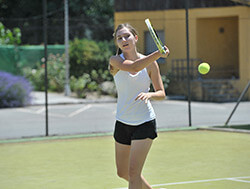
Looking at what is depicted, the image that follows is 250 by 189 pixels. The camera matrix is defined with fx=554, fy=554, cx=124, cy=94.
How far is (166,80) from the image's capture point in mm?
20438

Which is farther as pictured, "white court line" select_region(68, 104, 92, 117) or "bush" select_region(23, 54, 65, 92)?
"bush" select_region(23, 54, 65, 92)

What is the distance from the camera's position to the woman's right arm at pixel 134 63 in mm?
4523

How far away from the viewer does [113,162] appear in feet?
26.0

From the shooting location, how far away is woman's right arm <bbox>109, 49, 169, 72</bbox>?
178 inches

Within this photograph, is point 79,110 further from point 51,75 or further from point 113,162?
point 113,162

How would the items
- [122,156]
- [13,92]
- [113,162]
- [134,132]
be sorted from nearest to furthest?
1. [134,132]
2. [122,156]
3. [113,162]
4. [13,92]

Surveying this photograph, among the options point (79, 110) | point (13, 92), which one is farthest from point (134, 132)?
point (13, 92)

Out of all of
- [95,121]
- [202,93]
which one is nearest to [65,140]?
[95,121]

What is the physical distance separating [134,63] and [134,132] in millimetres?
613

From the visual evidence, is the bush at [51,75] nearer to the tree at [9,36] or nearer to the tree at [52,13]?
the tree at [9,36]

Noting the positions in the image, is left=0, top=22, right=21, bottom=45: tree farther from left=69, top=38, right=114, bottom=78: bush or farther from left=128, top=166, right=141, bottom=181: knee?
left=128, top=166, right=141, bottom=181: knee

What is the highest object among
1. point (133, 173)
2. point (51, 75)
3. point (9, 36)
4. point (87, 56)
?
point (9, 36)

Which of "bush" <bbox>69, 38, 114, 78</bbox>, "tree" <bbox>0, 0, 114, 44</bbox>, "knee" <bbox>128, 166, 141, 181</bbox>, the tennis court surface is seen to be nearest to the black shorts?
"knee" <bbox>128, 166, 141, 181</bbox>

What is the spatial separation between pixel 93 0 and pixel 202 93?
17.4m
